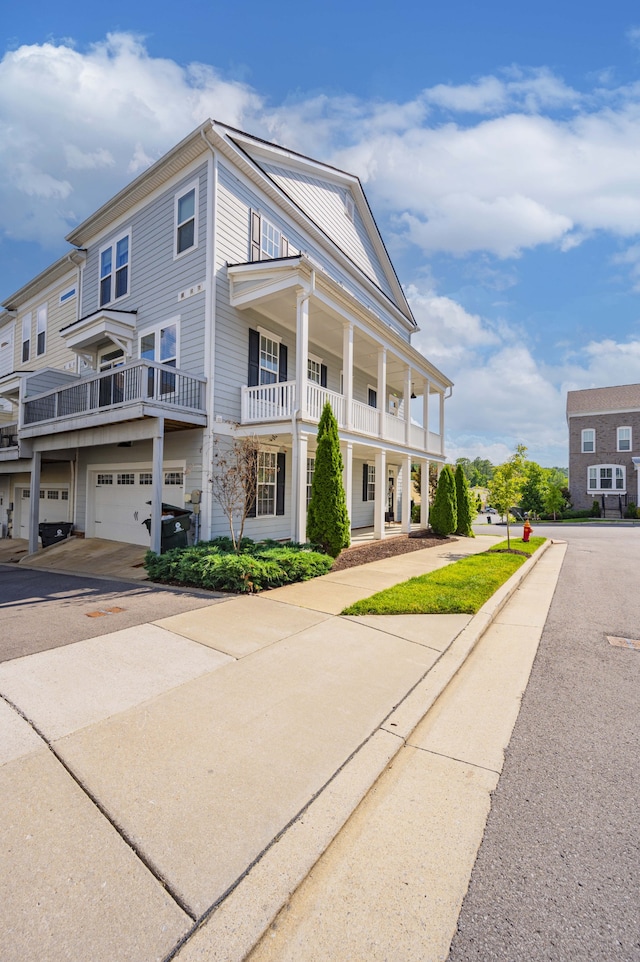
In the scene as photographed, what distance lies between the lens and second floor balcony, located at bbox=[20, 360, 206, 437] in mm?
9398

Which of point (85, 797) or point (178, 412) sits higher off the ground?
point (178, 412)

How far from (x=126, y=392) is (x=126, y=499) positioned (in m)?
3.66

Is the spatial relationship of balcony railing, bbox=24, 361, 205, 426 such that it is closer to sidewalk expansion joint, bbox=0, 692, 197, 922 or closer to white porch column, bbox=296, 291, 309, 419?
white porch column, bbox=296, 291, 309, 419

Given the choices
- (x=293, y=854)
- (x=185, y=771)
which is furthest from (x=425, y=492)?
(x=293, y=854)

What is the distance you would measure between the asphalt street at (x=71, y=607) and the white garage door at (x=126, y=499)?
2881 mm

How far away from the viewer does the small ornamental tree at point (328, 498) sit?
408 inches

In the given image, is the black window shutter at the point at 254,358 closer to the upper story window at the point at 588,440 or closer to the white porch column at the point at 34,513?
the white porch column at the point at 34,513

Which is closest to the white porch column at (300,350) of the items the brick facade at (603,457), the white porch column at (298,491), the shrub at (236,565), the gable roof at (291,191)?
the white porch column at (298,491)

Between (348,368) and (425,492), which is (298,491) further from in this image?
(425,492)

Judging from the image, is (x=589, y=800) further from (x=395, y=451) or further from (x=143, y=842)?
(x=395, y=451)

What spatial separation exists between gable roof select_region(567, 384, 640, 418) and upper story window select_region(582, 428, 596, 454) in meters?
1.67

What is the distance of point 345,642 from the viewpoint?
17.0 ft

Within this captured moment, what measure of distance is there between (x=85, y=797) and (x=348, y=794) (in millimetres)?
1561

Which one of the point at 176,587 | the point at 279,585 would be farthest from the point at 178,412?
the point at 279,585
